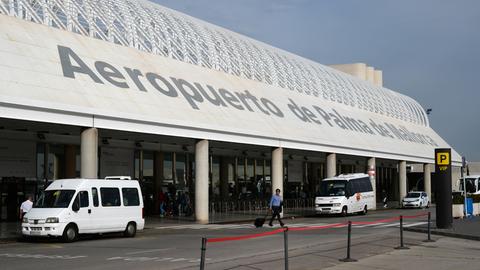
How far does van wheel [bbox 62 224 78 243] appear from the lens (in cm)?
2252

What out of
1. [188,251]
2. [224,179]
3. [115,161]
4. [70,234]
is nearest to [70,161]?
[115,161]

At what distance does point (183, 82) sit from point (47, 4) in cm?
890

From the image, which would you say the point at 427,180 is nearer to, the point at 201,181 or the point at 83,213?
the point at 201,181

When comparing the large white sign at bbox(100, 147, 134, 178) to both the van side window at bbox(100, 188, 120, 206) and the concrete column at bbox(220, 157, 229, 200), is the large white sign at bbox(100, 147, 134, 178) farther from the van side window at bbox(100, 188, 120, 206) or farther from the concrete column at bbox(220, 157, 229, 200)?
the van side window at bbox(100, 188, 120, 206)

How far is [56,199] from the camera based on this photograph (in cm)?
2331

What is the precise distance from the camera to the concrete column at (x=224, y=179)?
4994 centimetres

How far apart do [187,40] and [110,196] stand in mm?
16953

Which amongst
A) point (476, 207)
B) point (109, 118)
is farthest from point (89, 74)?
point (476, 207)

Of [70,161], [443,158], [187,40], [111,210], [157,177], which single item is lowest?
[111,210]

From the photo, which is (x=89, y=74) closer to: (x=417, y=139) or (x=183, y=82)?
(x=183, y=82)

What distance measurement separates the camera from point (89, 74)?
94.5ft

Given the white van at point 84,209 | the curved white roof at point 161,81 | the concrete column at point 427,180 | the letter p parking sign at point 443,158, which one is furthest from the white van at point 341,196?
the concrete column at point 427,180

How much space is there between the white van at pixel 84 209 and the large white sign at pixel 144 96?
10.4 feet

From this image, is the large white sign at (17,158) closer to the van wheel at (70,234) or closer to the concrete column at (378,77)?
Answer: the van wheel at (70,234)
